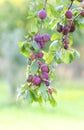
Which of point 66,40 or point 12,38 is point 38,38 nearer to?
point 66,40

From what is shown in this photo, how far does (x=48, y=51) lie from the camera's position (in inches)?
61.9

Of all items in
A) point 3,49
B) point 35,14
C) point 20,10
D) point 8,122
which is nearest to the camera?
point 35,14

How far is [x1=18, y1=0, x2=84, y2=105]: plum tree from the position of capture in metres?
1.49

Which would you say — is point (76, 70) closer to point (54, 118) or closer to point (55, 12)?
point (54, 118)

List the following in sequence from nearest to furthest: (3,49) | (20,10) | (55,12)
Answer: (55,12) < (3,49) < (20,10)

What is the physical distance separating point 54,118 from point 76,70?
9.04m

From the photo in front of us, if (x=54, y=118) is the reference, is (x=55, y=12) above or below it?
below

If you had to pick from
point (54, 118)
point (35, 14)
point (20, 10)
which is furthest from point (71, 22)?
point (20, 10)

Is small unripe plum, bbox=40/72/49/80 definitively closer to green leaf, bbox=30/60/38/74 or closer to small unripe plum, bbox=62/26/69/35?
green leaf, bbox=30/60/38/74

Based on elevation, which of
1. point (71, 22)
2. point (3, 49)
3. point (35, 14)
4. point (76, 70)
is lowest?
point (71, 22)

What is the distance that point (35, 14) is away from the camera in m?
1.79

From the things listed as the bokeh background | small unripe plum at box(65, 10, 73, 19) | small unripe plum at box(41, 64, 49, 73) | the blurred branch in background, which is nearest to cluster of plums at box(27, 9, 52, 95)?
small unripe plum at box(41, 64, 49, 73)

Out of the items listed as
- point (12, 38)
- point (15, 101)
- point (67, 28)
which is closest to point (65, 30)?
point (67, 28)

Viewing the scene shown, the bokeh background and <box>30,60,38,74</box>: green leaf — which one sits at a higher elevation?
the bokeh background
